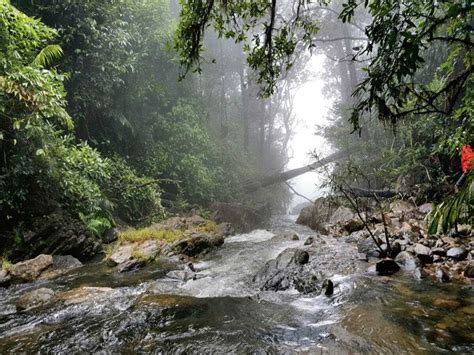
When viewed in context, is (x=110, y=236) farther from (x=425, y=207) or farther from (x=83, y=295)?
(x=425, y=207)

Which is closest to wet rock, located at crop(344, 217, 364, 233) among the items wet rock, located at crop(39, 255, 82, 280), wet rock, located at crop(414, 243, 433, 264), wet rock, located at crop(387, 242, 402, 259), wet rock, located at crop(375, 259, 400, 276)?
wet rock, located at crop(387, 242, 402, 259)

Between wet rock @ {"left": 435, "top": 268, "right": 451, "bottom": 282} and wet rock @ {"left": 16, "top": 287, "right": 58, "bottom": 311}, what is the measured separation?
19.4 ft

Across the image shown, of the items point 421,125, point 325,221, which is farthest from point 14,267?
point 421,125

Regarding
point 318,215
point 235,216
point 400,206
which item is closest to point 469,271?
point 400,206

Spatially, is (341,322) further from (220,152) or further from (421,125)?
(220,152)

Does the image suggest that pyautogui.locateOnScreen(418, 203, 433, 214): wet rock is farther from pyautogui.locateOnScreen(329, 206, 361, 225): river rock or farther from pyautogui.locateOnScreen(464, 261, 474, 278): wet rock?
pyautogui.locateOnScreen(464, 261, 474, 278): wet rock

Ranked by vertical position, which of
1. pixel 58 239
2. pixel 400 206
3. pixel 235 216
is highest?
pixel 58 239

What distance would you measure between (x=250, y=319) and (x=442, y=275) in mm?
3082

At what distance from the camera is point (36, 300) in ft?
14.8

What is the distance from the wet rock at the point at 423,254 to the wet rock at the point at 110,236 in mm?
8017

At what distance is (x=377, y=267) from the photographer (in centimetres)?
516

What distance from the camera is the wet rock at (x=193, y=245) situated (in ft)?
26.5

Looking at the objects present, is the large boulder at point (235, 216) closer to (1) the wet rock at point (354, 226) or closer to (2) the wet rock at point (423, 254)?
(1) the wet rock at point (354, 226)

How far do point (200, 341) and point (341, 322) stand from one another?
1.67 m
